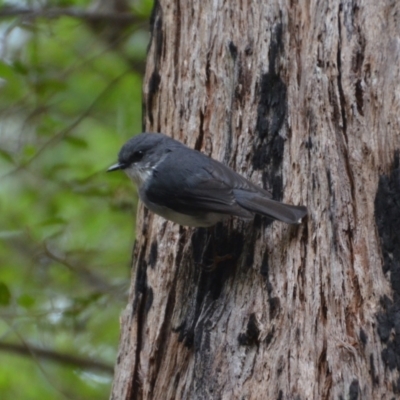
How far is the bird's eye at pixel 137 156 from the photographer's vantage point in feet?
11.9

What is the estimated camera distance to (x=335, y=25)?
312cm

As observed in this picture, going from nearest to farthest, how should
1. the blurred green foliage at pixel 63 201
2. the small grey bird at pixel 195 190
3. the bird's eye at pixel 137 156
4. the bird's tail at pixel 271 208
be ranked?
the bird's tail at pixel 271 208 → the small grey bird at pixel 195 190 → the bird's eye at pixel 137 156 → the blurred green foliage at pixel 63 201

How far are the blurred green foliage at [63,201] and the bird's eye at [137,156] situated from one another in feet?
2.69

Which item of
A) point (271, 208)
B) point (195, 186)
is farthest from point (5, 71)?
point (271, 208)

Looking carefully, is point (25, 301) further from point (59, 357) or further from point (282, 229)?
point (282, 229)

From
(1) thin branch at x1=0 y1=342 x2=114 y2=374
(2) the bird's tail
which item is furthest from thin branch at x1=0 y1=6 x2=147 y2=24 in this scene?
(2) the bird's tail

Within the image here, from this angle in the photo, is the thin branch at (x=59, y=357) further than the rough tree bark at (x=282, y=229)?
Yes

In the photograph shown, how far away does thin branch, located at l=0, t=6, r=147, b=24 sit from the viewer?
507 centimetres

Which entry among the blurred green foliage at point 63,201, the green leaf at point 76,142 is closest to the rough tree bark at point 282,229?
the green leaf at point 76,142

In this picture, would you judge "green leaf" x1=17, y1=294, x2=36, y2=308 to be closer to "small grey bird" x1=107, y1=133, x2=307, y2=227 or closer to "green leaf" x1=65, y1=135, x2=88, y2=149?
"green leaf" x1=65, y1=135, x2=88, y2=149

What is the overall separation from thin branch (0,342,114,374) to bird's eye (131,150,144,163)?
5.92 ft

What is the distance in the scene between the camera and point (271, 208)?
290 cm

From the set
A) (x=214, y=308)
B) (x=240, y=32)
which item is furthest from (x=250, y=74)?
(x=214, y=308)

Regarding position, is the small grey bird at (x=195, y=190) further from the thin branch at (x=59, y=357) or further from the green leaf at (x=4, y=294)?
the thin branch at (x=59, y=357)
